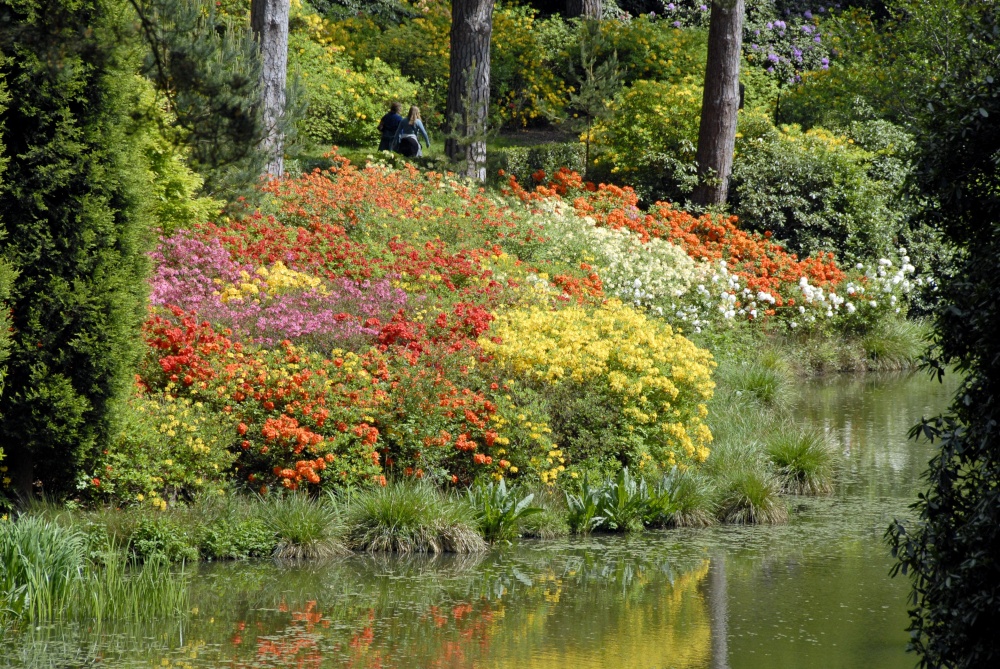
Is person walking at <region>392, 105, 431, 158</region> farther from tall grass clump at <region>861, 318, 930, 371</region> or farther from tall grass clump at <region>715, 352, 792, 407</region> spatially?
tall grass clump at <region>715, 352, 792, 407</region>

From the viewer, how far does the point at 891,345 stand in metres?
16.9

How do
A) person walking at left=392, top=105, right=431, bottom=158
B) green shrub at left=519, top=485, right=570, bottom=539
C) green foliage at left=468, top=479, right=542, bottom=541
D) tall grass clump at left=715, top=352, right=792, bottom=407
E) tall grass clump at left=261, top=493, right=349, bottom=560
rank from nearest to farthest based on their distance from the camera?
tall grass clump at left=261, top=493, right=349, bottom=560 → green foliage at left=468, top=479, right=542, bottom=541 → green shrub at left=519, top=485, right=570, bottom=539 → tall grass clump at left=715, top=352, right=792, bottom=407 → person walking at left=392, top=105, right=431, bottom=158

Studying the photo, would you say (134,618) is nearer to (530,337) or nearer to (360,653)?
(360,653)

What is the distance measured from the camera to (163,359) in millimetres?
9078

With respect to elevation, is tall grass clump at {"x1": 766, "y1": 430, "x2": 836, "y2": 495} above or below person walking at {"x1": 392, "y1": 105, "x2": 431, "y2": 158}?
below

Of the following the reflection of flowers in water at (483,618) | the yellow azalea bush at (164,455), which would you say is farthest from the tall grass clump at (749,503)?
the yellow azalea bush at (164,455)

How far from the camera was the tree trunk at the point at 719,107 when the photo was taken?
19.6 m

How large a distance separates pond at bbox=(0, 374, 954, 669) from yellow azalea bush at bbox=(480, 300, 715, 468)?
1.00 metres

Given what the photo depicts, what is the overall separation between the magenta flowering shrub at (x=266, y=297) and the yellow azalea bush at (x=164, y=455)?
133cm

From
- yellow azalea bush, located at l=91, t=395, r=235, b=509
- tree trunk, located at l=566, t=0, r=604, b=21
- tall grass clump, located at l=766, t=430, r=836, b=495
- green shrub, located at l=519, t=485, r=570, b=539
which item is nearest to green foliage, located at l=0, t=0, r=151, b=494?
yellow azalea bush, located at l=91, t=395, r=235, b=509

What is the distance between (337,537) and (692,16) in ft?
74.4

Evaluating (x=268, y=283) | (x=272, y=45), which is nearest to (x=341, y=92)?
(x=272, y=45)

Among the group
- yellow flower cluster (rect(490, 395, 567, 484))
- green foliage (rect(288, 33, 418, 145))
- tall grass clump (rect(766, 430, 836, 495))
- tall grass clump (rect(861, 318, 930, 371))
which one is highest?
green foliage (rect(288, 33, 418, 145))

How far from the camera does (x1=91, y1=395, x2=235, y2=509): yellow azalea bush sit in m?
8.20
